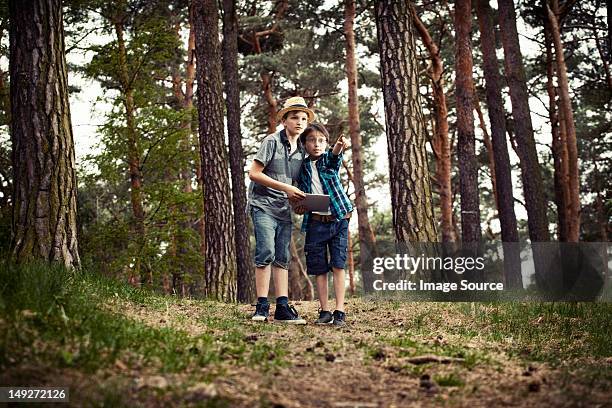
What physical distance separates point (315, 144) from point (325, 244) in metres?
1.07

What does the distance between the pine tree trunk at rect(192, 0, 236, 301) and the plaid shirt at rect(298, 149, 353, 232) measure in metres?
4.97

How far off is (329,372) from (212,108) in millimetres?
8391

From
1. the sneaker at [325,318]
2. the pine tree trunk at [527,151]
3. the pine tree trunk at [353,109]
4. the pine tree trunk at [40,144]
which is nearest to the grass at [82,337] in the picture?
the pine tree trunk at [40,144]

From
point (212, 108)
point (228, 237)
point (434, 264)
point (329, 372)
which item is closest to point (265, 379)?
point (329, 372)

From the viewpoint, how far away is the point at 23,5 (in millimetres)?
6469

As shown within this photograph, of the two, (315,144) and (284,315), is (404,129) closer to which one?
(315,144)

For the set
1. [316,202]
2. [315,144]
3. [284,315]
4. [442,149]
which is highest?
[442,149]

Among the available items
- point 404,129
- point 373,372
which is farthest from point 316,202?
point 404,129

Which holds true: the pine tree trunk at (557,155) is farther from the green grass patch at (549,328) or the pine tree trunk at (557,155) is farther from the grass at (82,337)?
the grass at (82,337)

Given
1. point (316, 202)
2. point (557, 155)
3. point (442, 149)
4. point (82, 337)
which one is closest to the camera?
point (82, 337)

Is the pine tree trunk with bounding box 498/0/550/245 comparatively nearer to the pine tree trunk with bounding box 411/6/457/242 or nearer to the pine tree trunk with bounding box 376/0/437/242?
the pine tree trunk with bounding box 376/0/437/242

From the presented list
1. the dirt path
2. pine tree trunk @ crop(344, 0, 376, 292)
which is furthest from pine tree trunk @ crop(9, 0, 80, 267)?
pine tree trunk @ crop(344, 0, 376, 292)

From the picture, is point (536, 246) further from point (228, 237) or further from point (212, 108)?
point (212, 108)

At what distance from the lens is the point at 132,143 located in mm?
15633
